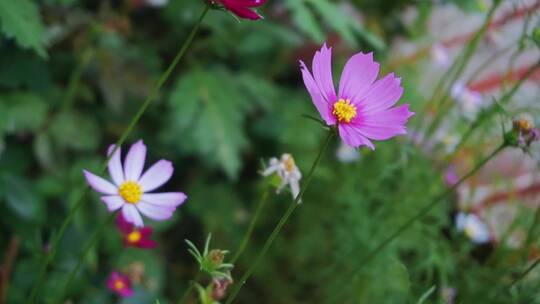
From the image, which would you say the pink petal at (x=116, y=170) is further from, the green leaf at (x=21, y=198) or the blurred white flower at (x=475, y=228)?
the blurred white flower at (x=475, y=228)

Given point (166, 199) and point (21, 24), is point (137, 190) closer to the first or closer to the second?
point (166, 199)

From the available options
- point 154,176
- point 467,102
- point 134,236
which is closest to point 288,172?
point 154,176

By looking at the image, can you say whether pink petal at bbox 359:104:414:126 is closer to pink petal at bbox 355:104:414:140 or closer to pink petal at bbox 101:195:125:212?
pink petal at bbox 355:104:414:140

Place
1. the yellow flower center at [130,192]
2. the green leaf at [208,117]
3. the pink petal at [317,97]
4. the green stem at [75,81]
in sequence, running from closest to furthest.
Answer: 1. the pink petal at [317,97]
2. the yellow flower center at [130,192]
3. the green stem at [75,81]
4. the green leaf at [208,117]

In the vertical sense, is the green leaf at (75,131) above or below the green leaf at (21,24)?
Result: above

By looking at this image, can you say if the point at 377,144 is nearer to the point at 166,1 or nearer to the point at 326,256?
the point at 326,256

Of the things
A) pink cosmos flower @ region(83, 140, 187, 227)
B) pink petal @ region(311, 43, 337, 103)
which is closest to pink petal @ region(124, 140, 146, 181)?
pink cosmos flower @ region(83, 140, 187, 227)

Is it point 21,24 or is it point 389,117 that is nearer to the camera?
point 389,117

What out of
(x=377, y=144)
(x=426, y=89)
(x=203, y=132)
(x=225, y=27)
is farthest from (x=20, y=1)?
(x=426, y=89)

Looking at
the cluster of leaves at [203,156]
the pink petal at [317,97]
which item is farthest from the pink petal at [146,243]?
the pink petal at [317,97]
